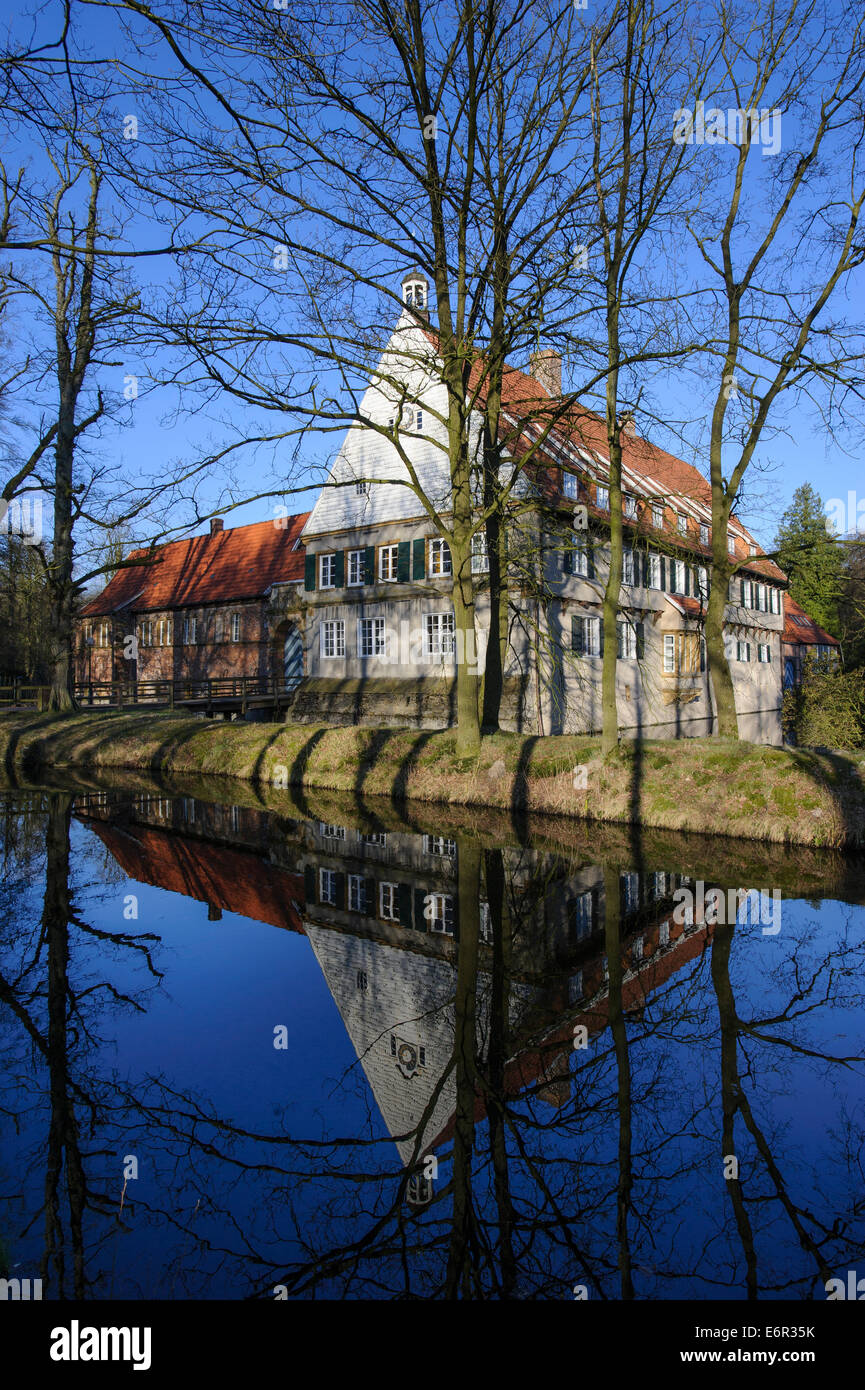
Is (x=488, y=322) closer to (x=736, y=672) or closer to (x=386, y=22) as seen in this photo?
(x=386, y=22)

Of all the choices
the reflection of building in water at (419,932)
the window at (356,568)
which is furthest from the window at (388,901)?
the window at (356,568)

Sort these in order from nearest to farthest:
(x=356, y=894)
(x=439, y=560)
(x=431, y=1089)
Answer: (x=431, y=1089) → (x=356, y=894) → (x=439, y=560)

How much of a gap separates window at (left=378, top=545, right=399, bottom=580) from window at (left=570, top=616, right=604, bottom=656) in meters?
5.64

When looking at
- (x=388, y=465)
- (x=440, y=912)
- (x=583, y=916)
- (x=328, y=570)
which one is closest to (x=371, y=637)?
(x=328, y=570)

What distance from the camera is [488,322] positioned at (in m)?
14.7

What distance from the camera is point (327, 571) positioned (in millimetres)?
26797

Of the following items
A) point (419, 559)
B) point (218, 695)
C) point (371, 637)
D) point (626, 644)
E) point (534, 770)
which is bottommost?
point (534, 770)

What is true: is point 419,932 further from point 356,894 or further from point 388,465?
point 388,465

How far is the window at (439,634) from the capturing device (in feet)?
76.0

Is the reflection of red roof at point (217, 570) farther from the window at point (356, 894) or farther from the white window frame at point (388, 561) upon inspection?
the window at point (356, 894)

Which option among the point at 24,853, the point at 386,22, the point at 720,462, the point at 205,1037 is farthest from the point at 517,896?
the point at 386,22

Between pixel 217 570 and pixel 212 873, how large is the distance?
28294 mm

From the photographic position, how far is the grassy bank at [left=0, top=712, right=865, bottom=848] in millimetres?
12180

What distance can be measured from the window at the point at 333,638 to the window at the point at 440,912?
58.0ft
